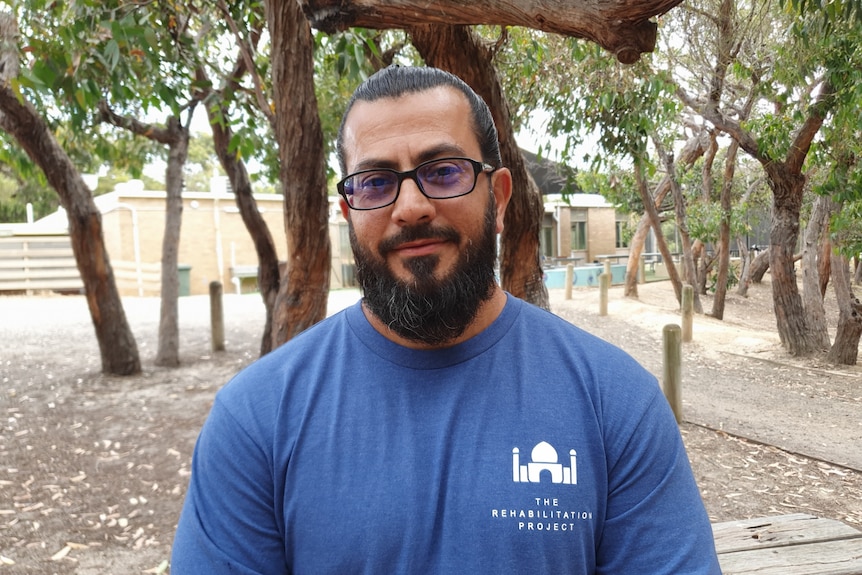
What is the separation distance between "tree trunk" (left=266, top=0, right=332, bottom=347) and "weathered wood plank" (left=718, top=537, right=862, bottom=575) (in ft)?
11.5

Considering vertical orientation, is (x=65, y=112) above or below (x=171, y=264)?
above

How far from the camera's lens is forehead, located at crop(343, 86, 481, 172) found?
144 cm

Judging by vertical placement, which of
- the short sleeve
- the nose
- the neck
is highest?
the nose

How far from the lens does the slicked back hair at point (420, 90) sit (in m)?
1.48

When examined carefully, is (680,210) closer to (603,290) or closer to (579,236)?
(603,290)

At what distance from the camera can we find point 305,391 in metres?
1.37

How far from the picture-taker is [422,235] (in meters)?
1.44

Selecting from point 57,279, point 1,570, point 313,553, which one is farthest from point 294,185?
point 57,279

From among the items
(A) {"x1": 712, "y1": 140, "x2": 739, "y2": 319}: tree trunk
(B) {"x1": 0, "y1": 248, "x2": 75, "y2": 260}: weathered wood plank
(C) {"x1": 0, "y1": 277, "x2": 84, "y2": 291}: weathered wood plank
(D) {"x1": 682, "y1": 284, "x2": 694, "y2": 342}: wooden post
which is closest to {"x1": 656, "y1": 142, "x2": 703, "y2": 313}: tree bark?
(A) {"x1": 712, "y1": 140, "x2": 739, "y2": 319}: tree trunk

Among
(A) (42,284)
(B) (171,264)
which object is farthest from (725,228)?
(A) (42,284)

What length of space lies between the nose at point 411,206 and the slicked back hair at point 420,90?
7.5 inches

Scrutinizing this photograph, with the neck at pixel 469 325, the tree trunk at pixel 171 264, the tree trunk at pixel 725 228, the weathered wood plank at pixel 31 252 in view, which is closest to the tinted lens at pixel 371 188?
the neck at pixel 469 325

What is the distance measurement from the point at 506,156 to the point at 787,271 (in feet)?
20.8

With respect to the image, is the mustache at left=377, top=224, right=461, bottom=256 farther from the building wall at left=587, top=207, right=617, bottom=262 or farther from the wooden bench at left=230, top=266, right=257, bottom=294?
the building wall at left=587, top=207, right=617, bottom=262
